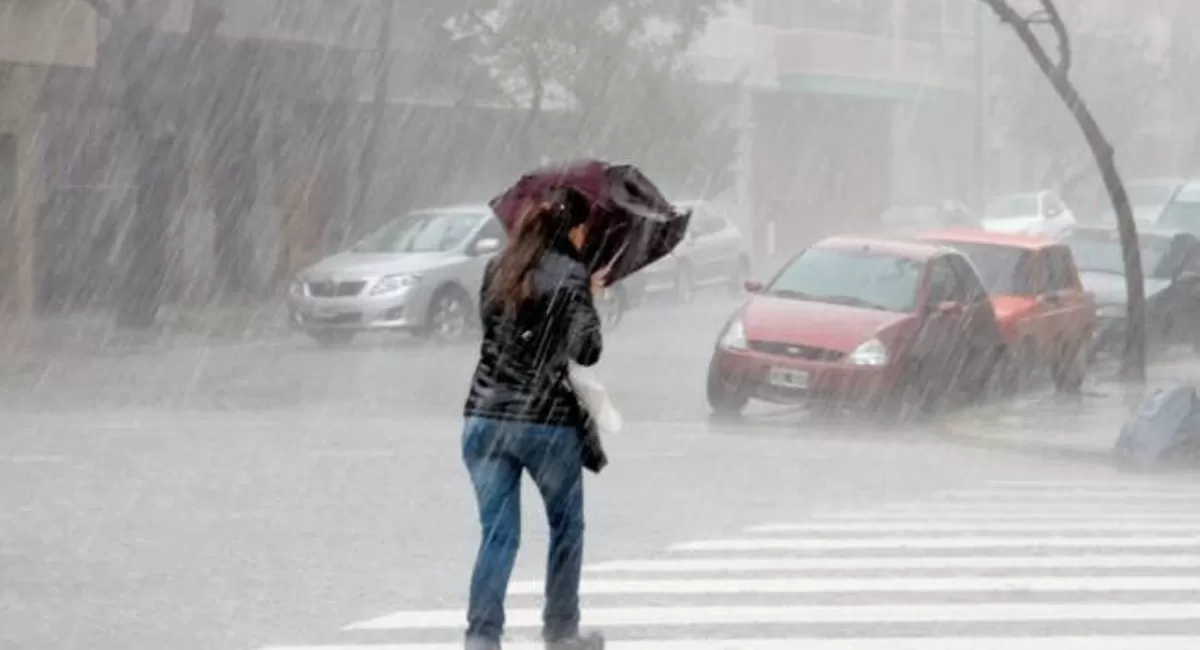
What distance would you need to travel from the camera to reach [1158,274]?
2678cm

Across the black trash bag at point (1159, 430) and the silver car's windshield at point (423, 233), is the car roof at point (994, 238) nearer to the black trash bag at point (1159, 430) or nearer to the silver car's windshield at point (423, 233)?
the black trash bag at point (1159, 430)

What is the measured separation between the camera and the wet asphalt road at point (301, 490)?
31.1ft

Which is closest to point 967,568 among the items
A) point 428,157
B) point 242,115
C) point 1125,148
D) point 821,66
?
point 242,115

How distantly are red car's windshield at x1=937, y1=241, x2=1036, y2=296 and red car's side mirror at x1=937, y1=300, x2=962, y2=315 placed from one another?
1.98 metres

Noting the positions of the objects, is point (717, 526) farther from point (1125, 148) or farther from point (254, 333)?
point (1125, 148)

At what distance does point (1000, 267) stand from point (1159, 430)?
632 centimetres

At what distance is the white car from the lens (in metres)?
46.0

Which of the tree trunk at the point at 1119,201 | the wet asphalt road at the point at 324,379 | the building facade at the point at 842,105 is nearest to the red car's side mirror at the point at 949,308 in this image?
the wet asphalt road at the point at 324,379

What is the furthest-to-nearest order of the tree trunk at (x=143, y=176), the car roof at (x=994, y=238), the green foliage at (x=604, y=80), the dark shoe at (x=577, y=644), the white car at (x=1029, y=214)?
the white car at (x=1029, y=214)
the green foliage at (x=604, y=80)
the tree trunk at (x=143, y=176)
the car roof at (x=994, y=238)
the dark shoe at (x=577, y=644)

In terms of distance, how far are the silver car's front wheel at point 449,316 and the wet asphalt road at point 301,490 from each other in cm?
355

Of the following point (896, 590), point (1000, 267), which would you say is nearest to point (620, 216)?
point (896, 590)

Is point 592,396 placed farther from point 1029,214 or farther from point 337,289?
point 1029,214

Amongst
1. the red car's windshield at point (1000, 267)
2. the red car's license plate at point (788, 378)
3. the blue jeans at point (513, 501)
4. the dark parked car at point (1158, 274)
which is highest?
the blue jeans at point (513, 501)

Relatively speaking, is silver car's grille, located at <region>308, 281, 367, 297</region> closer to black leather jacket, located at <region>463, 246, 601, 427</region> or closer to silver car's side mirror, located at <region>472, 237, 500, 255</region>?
silver car's side mirror, located at <region>472, 237, 500, 255</region>
